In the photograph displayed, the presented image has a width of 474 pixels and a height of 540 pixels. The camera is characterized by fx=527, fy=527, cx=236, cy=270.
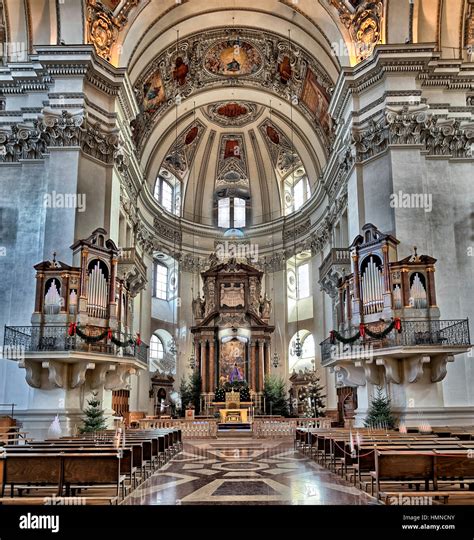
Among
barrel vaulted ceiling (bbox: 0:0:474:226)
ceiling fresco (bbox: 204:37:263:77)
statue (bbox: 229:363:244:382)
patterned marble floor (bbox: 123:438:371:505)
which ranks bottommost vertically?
patterned marble floor (bbox: 123:438:371:505)

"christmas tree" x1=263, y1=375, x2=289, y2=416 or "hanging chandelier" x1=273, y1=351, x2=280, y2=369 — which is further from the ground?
"hanging chandelier" x1=273, y1=351, x2=280, y2=369

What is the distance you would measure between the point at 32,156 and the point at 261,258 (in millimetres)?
15102

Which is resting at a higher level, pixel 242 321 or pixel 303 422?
pixel 242 321

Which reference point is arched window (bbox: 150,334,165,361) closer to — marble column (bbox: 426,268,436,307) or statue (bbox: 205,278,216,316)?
statue (bbox: 205,278,216,316)

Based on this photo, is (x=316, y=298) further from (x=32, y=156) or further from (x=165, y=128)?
(x=32, y=156)

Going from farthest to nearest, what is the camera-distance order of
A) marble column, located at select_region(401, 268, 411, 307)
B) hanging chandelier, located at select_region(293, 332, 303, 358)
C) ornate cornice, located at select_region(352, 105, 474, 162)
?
hanging chandelier, located at select_region(293, 332, 303, 358) → ornate cornice, located at select_region(352, 105, 474, 162) → marble column, located at select_region(401, 268, 411, 307)

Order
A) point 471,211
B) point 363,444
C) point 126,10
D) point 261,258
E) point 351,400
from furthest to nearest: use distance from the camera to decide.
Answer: point 261,258 → point 351,400 → point 126,10 → point 471,211 → point 363,444

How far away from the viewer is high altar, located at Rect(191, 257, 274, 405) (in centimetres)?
2595

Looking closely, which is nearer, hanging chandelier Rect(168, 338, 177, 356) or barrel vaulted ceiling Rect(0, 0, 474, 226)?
barrel vaulted ceiling Rect(0, 0, 474, 226)

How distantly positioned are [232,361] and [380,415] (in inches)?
541

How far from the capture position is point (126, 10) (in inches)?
695

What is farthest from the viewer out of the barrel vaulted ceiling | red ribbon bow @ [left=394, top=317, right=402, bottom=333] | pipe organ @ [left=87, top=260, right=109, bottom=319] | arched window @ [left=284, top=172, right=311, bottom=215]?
arched window @ [left=284, top=172, right=311, bottom=215]

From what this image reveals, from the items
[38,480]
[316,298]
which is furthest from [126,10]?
[38,480]

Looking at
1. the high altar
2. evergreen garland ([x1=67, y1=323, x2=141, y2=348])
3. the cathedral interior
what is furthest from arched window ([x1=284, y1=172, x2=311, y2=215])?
evergreen garland ([x1=67, y1=323, x2=141, y2=348])
